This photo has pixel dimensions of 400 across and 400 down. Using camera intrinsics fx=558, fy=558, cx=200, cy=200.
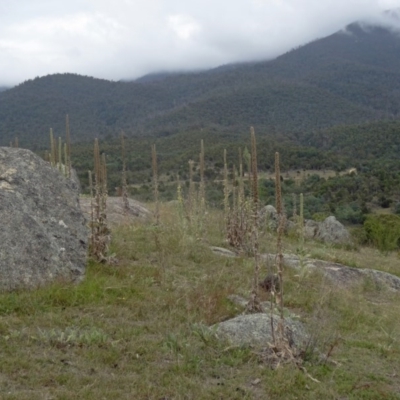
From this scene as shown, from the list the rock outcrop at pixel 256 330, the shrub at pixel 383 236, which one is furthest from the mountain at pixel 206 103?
the rock outcrop at pixel 256 330

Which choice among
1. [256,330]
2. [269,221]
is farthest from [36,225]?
[269,221]

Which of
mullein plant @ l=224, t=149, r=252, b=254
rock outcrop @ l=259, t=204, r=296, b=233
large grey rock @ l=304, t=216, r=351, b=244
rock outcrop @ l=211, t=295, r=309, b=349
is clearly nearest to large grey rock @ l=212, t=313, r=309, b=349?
rock outcrop @ l=211, t=295, r=309, b=349

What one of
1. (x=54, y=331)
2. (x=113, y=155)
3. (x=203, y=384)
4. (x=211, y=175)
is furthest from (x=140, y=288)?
(x=113, y=155)

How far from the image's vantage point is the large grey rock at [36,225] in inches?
242

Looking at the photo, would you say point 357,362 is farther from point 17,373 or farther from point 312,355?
point 17,373

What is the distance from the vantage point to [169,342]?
499cm

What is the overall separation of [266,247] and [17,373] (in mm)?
6405

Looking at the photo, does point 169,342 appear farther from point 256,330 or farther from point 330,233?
point 330,233

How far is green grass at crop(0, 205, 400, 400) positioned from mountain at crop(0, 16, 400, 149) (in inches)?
2529

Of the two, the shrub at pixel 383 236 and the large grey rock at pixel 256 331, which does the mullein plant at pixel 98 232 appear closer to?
the large grey rock at pixel 256 331

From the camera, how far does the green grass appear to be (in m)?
4.28

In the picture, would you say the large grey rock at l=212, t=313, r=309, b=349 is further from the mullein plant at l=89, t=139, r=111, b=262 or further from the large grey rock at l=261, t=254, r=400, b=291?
the large grey rock at l=261, t=254, r=400, b=291

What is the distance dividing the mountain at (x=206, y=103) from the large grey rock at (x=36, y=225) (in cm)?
6362

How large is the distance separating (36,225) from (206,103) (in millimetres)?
99691
